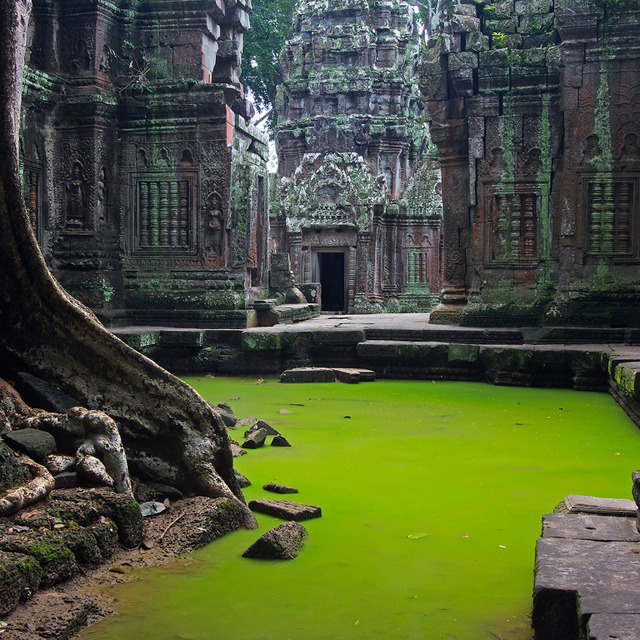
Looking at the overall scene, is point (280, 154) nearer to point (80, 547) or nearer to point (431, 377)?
point (431, 377)

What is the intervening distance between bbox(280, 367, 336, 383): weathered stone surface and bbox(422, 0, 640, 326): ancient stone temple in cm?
231

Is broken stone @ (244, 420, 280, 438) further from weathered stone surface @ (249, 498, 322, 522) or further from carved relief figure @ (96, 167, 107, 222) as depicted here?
carved relief figure @ (96, 167, 107, 222)

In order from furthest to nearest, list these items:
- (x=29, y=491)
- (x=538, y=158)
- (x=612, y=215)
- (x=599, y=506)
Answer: (x=538, y=158), (x=612, y=215), (x=599, y=506), (x=29, y=491)

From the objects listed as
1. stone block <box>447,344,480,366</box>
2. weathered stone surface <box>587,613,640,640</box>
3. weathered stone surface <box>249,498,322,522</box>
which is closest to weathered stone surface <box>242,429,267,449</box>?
weathered stone surface <box>249,498,322,522</box>

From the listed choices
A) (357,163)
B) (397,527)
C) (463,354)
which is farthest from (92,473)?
(357,163)

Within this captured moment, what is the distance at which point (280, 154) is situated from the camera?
22797mm

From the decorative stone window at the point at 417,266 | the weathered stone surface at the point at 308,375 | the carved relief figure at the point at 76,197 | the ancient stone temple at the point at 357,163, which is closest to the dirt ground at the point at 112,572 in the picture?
the weathered stone surface at the point at 308,375

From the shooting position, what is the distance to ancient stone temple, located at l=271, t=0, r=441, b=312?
62.4ft

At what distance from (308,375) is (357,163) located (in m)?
11.9

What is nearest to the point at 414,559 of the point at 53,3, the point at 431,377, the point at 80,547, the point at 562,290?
the point at 80,547

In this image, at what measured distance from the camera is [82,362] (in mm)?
3629

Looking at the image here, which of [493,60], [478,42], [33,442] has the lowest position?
[33,442]

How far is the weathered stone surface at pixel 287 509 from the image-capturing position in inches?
128

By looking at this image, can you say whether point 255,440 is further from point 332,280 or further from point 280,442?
point 332,280
